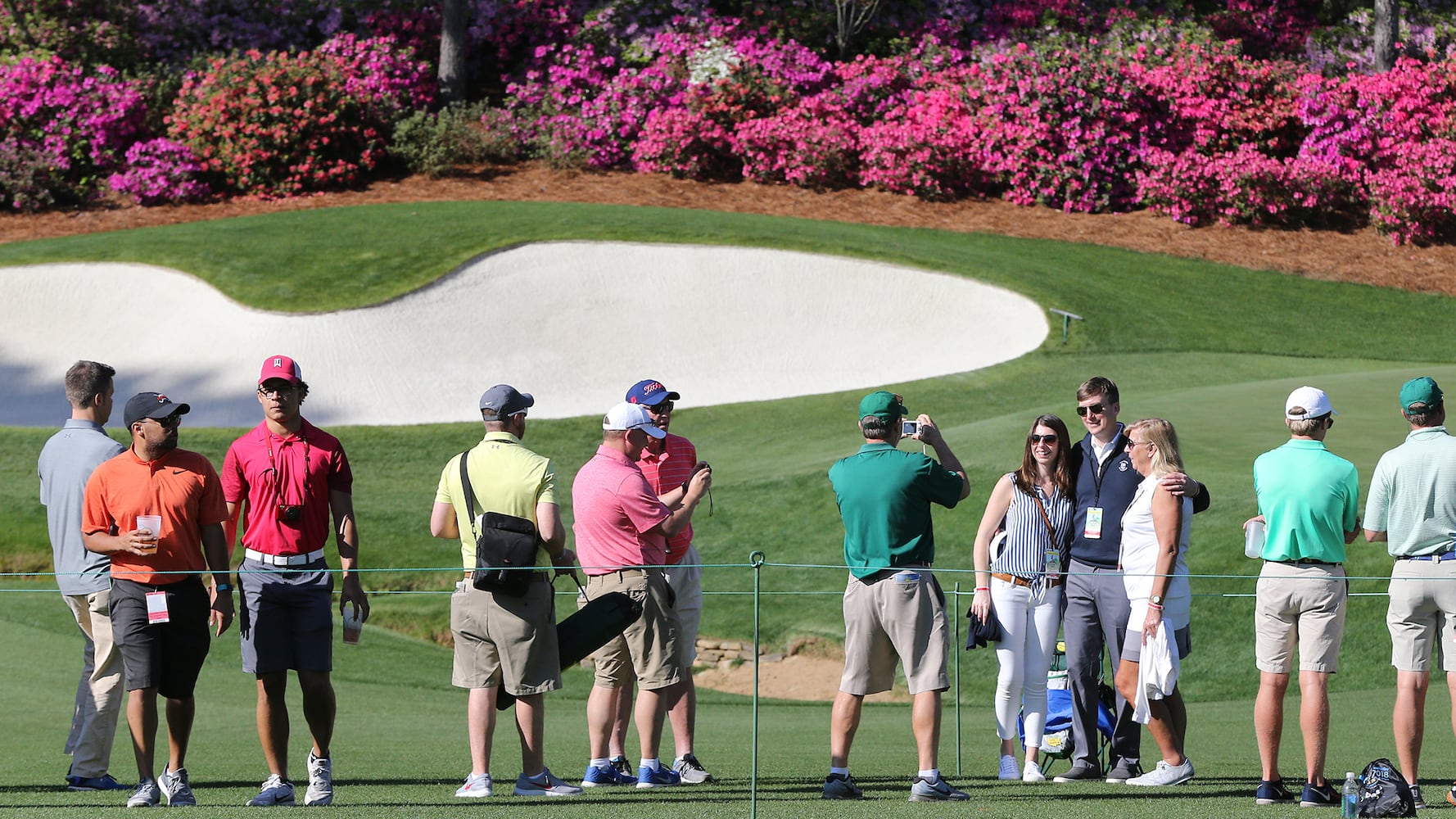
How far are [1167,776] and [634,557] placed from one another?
247 centimetres

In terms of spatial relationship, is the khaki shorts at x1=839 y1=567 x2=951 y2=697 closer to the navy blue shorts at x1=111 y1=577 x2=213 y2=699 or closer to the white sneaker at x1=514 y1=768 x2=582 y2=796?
the white sneaker at x1=514 y1=768 x2=582 y2=796

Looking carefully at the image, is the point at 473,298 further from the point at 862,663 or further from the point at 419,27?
the point at 862,663

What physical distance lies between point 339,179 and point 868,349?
11946mm

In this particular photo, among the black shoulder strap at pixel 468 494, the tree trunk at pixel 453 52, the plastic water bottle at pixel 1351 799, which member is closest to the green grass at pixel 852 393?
the black shoulder strap at pixel 468 494

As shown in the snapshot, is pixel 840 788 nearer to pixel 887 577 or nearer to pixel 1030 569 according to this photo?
pixel 887 577

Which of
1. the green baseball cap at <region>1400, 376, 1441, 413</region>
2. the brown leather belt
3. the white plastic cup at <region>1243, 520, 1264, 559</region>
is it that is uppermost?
the green baseball cap at <region>1400, 376, 1441, 413</region>

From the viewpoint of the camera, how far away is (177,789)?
6.22 m

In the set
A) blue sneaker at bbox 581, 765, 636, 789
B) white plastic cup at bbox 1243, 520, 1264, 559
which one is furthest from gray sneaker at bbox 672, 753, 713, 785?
white plastic cup at bbox 1243, 520, 1264, 559

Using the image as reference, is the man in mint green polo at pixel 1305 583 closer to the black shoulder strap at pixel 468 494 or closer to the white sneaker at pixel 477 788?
the white sneaker at pixel 477 788

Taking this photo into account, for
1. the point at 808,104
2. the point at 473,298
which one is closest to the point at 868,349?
the point at 473,298

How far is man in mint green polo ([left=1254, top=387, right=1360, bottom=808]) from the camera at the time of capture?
6.14m

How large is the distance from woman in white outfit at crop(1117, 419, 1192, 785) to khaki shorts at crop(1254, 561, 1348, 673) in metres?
0.43

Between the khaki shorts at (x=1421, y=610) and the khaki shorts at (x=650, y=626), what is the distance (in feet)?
9.66

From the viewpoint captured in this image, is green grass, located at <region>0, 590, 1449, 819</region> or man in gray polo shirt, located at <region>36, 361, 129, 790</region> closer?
green grass, located at <region>0, 590, 1449, 819</region>
